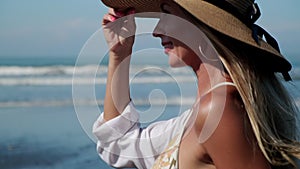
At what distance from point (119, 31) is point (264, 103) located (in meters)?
0.75

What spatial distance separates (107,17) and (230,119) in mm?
800

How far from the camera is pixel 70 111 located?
1019 centimetres

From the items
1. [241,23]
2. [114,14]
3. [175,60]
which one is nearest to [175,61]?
[175,60]

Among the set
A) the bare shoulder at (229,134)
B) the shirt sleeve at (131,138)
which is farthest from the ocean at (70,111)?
the bare shoulder at (229,134)

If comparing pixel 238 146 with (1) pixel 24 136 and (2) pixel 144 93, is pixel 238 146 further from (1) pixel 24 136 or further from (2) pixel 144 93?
(2) pixel 144 93

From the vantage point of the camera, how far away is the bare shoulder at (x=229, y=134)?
142 cm

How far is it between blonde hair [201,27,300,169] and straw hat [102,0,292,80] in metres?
0.03

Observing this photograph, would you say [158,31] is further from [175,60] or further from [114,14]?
[114,14]

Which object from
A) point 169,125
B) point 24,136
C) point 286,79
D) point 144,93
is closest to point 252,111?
point 286,79

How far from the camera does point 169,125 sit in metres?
2.11

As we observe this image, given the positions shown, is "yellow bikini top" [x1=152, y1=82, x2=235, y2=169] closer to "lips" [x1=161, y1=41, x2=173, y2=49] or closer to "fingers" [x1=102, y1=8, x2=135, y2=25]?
"lips" [x1=161, y1=41, x2=173, y2=49]

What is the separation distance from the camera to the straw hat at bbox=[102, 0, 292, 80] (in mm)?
1514

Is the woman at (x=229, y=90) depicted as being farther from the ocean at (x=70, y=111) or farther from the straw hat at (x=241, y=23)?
the ocean at (x=70, y=111)

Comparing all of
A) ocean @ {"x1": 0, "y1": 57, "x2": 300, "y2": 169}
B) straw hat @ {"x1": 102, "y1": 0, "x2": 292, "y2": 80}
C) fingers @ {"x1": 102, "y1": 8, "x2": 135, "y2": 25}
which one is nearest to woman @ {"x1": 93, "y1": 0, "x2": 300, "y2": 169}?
straw hat @ {"x1": 102, "y1": 0, "x2": 292, "y2": 80}
